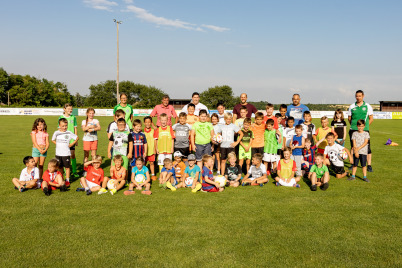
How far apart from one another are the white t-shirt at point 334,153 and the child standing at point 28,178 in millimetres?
7784

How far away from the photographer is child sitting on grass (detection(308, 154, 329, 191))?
6.97 metres

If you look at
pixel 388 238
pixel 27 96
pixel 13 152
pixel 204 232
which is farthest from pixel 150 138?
pixel 27 96

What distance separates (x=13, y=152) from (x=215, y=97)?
263 ft

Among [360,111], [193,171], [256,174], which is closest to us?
[193,171]

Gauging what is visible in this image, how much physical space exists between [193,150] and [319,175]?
3393mm

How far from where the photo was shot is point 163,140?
772 cm

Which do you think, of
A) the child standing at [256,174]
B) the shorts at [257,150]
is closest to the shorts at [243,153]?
the shorts at [257,150]

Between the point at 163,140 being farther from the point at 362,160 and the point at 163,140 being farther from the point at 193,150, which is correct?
the point at 362,160

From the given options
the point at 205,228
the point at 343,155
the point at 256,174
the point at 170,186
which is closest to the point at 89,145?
the point at 170,186

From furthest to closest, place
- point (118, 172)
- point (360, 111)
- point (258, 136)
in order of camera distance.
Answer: point (360, 111) < point (258, 136) < point (118, 172)

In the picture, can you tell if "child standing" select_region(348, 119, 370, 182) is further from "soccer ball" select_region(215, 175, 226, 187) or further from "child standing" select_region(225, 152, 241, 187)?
"soccer ball" select_region(215, 175, 226, 187)

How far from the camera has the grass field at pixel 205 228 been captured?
3.65 m

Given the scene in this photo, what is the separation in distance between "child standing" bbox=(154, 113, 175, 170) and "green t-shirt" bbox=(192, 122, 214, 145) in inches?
26.9

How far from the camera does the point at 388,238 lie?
4.25m
